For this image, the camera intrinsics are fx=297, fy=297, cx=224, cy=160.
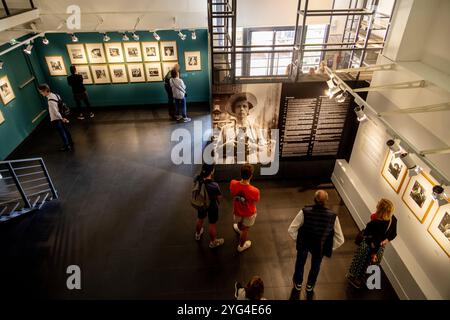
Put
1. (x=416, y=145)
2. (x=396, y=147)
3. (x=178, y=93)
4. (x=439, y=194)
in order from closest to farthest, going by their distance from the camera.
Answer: (x=439, y=194)
(x=396, y=147)
(x=416, y=145)
(x=178, y=93)

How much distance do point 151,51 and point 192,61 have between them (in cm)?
120

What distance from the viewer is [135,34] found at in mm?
8328

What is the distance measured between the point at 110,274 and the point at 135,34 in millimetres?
6593

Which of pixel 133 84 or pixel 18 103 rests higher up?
pixel 18 103

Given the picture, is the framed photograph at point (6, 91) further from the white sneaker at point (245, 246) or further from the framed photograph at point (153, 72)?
the white sneaker at point (245, 246)

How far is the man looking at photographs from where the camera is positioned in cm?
528

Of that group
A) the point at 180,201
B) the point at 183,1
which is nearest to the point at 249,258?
the point at 180,201

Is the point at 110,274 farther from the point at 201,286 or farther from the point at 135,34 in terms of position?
the point at 135,34

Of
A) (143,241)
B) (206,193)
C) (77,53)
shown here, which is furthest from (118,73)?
(206,193)

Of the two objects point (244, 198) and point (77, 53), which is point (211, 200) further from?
point (77, 53)

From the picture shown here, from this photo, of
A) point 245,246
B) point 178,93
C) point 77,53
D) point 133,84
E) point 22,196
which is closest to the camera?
point 245,246

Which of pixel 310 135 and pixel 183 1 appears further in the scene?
pixel 183 1

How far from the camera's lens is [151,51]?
8.60 m
